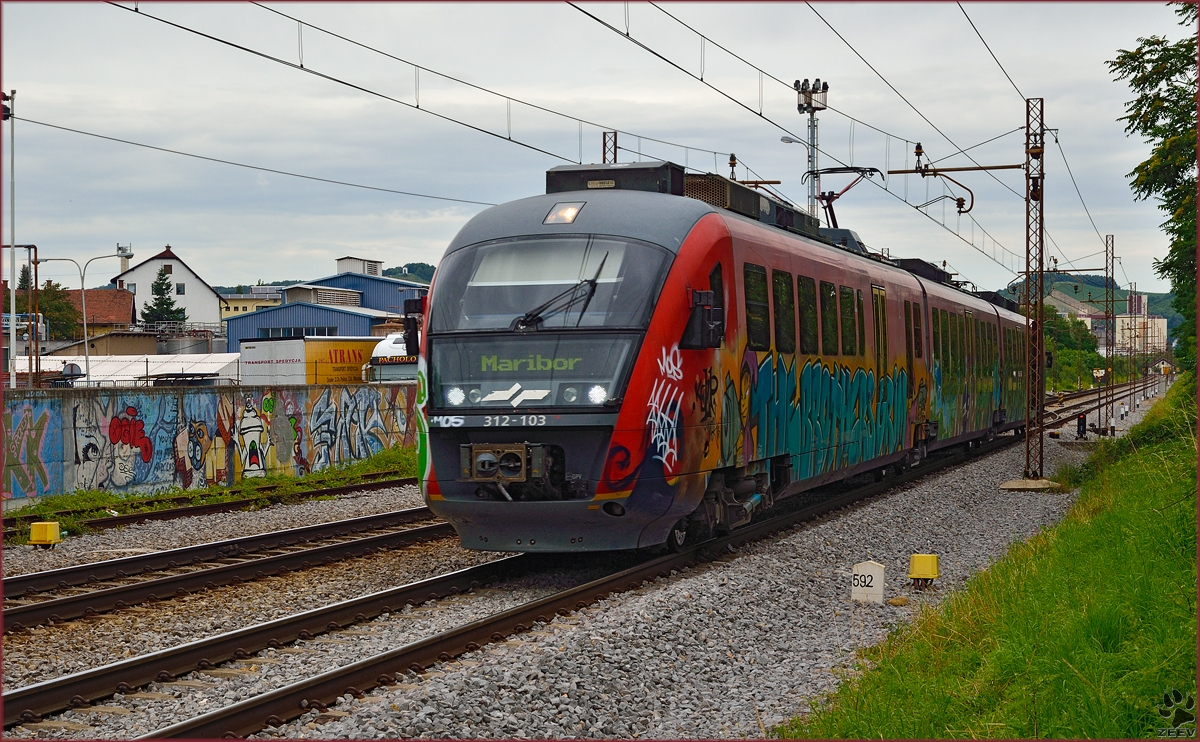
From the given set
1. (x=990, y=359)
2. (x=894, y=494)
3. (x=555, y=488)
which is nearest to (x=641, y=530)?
(x=555, y=488)

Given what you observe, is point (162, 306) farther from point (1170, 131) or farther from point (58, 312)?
point (1170, 131)

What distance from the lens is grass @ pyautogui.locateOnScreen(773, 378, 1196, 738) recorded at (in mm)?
6004

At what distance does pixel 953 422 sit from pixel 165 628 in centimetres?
1804

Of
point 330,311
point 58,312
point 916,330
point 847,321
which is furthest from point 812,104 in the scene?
point 58,312

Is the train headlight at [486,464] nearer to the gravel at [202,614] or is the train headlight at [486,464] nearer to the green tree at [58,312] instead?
the gravel at [202,614]

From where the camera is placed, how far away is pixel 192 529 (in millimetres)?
15461

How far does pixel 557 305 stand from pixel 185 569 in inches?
195

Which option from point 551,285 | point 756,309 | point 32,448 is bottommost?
point 32,448

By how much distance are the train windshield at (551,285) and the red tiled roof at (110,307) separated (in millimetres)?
87977

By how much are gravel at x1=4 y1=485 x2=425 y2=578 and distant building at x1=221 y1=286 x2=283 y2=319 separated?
8543 cm

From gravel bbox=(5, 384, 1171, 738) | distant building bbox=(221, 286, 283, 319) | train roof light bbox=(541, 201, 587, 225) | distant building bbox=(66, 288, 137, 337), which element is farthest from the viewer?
distant building bbox=(221, 286, 283, 319)

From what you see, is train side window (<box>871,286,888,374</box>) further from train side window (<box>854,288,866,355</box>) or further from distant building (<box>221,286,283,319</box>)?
distant building (<box>221,286,283,319</box>)

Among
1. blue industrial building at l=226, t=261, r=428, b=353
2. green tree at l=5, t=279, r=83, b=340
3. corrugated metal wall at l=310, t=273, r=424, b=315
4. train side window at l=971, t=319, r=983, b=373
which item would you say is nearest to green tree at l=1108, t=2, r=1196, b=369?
train side window at l=971, t=319, r=983, b=373

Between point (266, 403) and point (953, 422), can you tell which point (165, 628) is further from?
point (953, 422)
